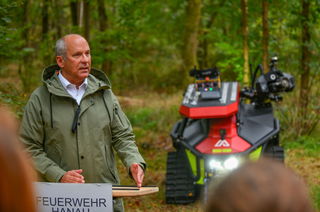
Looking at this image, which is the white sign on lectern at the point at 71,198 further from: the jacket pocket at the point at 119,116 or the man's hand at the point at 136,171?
the jacket pocket at the point at 119,116

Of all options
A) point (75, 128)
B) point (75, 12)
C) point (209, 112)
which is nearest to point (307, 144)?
point (209, 112)

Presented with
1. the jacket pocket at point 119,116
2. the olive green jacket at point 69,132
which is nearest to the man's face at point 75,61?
the olive green jacket at point 69,132

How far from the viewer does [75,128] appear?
3.87m

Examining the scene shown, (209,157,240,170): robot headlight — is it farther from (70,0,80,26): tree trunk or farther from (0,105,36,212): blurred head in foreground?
(70,0,80,26): tree trunk

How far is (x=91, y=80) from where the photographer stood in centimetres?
414

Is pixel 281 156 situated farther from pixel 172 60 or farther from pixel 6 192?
pixel 172 60

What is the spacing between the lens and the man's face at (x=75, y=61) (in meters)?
4.05

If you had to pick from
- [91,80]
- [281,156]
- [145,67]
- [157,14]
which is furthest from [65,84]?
[145,67]

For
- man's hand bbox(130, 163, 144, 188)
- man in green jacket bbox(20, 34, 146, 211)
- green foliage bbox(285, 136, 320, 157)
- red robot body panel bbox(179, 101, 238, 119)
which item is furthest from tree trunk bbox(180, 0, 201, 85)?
man's hand bbox(130, 163, 144, 188)

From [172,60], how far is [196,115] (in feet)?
54.5

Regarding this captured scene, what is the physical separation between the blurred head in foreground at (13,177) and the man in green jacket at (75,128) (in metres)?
2.32

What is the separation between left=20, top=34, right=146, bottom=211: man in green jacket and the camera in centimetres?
387

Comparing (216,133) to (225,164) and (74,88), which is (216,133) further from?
(74,88)

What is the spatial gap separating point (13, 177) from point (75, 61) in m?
2.74
